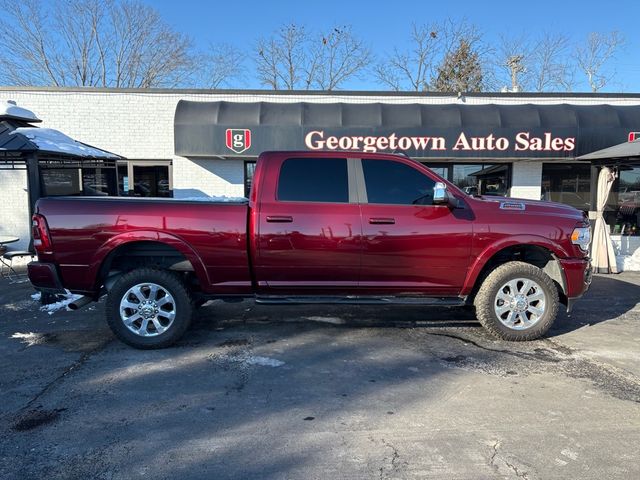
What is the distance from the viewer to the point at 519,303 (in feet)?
16.9

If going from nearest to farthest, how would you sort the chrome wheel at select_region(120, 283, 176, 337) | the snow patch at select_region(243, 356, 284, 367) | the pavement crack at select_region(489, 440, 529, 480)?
1. the pavement crack at select_region(489, 440, 529, 480)
2. the snow patch at select_region(243, 356, 284, 367)
3. the chrome wheel at select_region(120, 283, 176, 337)

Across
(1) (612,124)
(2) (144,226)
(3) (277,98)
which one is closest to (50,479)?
(2) (144,226)

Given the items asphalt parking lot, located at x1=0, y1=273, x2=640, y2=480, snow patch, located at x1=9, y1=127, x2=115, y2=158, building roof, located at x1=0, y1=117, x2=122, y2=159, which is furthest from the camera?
snow patch, located at x1=9, y1=127, x2=115, y2=158

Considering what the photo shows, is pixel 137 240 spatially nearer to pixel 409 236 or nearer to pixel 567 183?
pixel 409 236

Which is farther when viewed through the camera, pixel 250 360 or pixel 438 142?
pixel 438 142

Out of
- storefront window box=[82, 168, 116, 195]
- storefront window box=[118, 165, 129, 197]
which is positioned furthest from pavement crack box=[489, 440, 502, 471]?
storefront window box=[118, 165, 129, 197]

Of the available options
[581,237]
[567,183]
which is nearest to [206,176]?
[581,237]

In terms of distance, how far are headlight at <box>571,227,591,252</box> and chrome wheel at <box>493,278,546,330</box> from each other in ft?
2.15

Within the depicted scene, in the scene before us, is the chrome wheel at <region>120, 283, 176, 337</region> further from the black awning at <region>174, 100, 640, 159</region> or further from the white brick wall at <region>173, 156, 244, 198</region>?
the white brick wall at <region>173, 156, 244, 198</region>

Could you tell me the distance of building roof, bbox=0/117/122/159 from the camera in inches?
296

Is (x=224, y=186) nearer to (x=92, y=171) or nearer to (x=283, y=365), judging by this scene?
(x=92, y=171)

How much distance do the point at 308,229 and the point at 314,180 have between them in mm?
599

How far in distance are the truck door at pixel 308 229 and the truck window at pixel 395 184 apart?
217mm

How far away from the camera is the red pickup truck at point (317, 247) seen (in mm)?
4855
